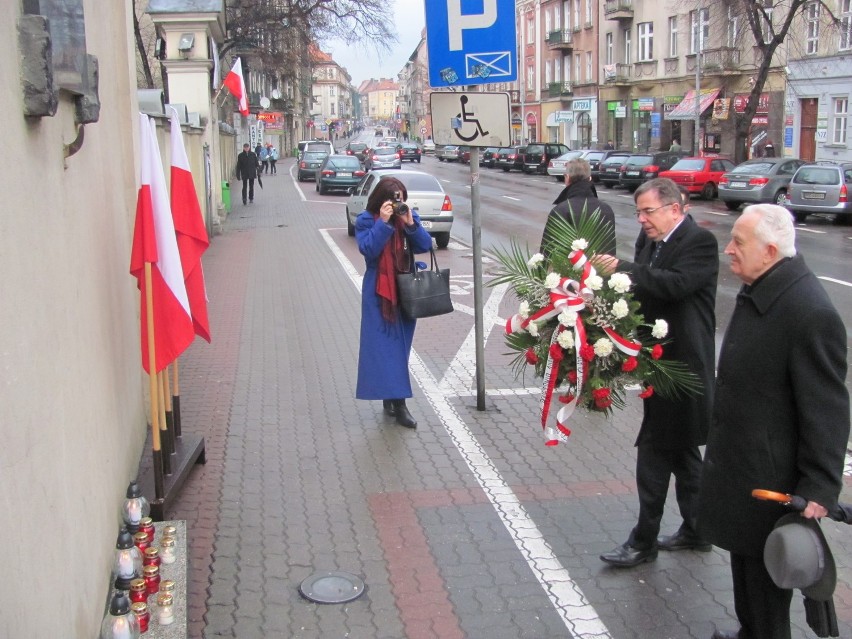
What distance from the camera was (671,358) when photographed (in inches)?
179

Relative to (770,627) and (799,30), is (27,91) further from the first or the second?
(799,30)

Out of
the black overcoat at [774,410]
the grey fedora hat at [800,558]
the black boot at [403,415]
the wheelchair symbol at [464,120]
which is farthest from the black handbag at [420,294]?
the grey fedora hat at [800,558]

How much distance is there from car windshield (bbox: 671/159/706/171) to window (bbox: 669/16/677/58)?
Result: 1624 cm

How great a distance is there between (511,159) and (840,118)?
800 inches

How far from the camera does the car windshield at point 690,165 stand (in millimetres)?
31453

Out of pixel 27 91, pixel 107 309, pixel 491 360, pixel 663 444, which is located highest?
pixel 27 91

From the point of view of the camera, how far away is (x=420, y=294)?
22.0 ft

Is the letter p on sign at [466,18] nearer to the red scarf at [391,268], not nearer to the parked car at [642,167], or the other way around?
the red scarf at [391,268]

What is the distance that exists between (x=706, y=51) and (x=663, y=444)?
40.9m

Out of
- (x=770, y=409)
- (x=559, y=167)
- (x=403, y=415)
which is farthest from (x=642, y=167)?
(x=770, y=409)

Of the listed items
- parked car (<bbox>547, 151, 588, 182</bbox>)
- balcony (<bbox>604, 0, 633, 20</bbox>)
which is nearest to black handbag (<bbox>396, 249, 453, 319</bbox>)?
parked car (<bbox>547, 151, 588, 182</bbox>)

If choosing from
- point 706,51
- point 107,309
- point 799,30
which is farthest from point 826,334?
point 706,51

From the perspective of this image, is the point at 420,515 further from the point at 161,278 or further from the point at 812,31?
the point at 812,31

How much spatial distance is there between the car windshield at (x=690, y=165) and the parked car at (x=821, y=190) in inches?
283
